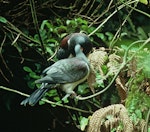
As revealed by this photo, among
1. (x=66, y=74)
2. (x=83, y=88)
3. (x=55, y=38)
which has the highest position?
(x=66, y=74)

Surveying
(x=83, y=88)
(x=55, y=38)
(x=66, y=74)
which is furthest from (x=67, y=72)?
(x=55, y=38)

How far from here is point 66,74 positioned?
6.81ft

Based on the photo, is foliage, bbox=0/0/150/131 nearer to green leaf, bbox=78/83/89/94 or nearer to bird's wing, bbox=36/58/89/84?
green leaf, bbox=78/83/89/94

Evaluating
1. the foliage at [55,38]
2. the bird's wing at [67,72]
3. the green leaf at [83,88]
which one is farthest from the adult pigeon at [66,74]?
the green leaf at [83,88]

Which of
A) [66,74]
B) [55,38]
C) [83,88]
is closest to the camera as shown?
[66,74]

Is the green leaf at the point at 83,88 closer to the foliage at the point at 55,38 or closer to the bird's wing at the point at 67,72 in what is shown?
the foliage at the point at 55,38

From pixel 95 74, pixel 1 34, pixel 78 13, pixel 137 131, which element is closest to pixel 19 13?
pixel 1 34

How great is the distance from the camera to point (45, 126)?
3711mm

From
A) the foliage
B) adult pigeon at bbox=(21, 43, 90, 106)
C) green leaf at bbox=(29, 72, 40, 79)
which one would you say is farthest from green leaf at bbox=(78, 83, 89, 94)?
adult pigeon at bbox=(21, 43, 90, 106)

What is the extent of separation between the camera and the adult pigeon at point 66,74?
2.03 m

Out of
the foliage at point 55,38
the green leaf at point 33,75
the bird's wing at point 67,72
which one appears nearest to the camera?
the bird's wing at point 67,72

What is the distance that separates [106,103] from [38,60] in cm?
59

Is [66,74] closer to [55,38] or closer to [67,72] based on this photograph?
[67,72]

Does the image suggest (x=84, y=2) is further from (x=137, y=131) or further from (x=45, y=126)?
(x=137, y=131)
